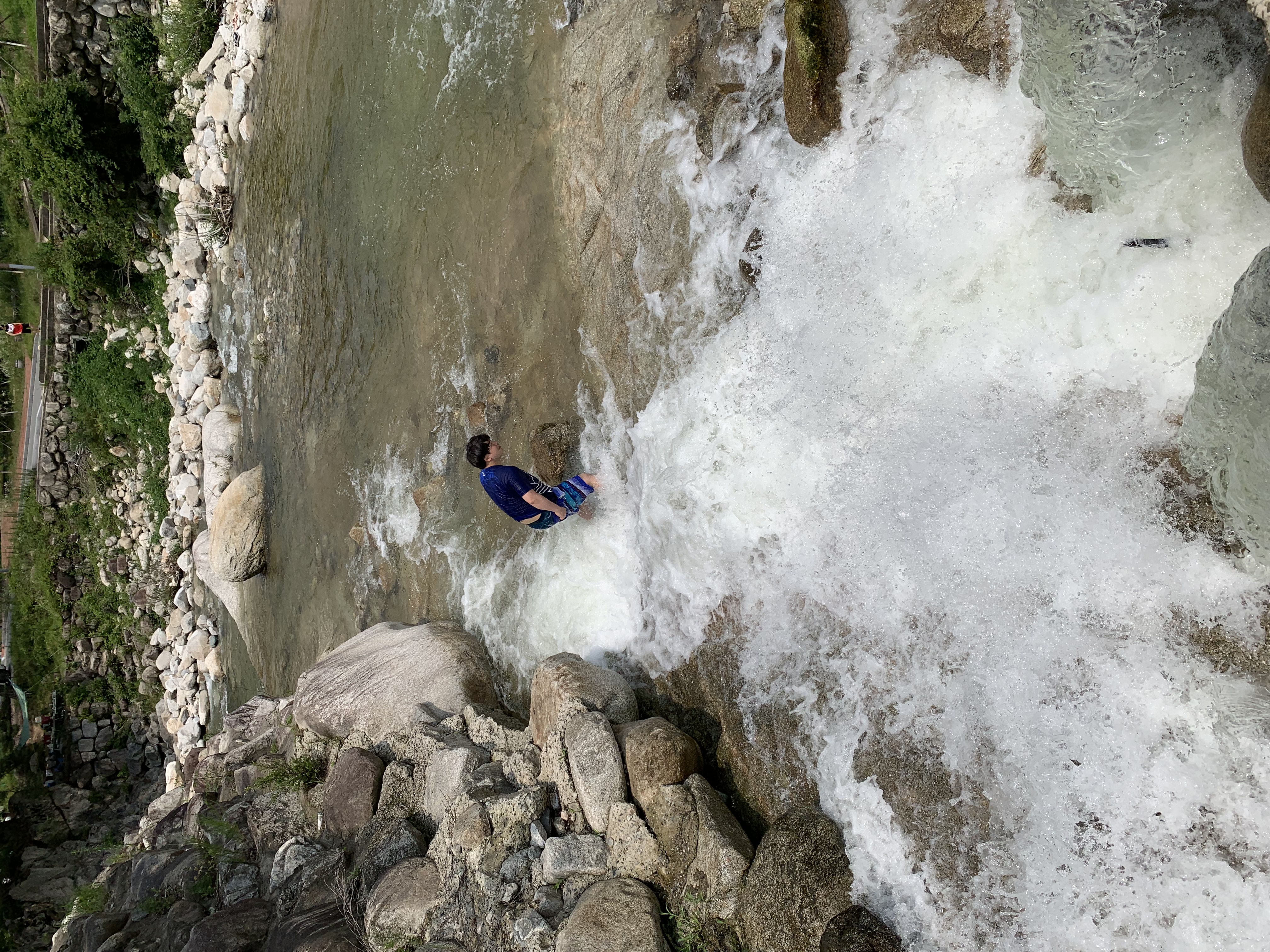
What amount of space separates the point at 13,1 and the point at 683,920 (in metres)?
16.9

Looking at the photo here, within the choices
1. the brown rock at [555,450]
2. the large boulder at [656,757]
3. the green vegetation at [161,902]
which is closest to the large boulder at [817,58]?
the brown rock at [555,450]

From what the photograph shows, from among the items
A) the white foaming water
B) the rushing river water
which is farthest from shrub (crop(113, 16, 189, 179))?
the white foaming water

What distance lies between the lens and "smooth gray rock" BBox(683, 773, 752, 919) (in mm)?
4367

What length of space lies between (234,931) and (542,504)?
3.75m

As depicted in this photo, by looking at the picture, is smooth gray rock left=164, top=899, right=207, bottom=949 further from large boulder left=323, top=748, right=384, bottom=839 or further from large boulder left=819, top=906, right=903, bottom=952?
large boulder left=819, top=906, right=903, bottom=952

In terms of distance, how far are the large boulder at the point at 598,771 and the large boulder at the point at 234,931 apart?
9.13ft

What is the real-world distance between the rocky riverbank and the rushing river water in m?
0.49

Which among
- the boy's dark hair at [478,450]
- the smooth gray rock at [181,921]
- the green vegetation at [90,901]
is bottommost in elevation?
the green vegetation at [90,901]

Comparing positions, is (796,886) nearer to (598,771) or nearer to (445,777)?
(598,771)

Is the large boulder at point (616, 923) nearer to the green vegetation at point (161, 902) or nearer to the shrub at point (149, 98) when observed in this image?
the green vegetation at point (161, 902)

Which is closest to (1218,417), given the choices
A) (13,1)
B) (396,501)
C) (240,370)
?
(396,501)

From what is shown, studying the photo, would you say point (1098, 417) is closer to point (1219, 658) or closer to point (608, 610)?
point (1219, 658)

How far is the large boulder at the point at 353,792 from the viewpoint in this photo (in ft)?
20.3

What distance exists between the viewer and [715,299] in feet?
17.9
